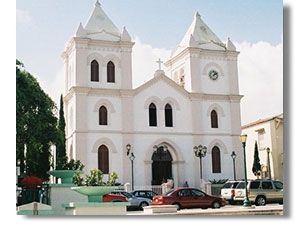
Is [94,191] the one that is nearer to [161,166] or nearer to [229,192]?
[229,192]

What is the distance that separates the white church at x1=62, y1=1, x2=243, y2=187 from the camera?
62.1ft

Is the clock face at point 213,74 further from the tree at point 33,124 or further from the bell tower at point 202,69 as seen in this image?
the tree at point 33,124

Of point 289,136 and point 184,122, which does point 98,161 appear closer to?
point 184,122

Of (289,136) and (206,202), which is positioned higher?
(289,136)

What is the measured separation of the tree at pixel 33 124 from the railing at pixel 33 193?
698mm

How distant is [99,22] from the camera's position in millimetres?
16828

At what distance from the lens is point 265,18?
1262 cm

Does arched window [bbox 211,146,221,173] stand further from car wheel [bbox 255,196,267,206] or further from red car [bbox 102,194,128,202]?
red car [bbox 102,194,128,202]

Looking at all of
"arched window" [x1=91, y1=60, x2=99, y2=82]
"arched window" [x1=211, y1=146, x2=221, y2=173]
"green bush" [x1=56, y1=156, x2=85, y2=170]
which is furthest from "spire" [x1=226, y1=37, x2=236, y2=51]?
"arched window" [x1=91, y1=60, x2=99, y2=82]

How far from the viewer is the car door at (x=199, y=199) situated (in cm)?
1512

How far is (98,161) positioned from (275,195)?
6348 mm

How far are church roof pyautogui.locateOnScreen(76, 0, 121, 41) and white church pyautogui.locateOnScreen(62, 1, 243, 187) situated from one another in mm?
62

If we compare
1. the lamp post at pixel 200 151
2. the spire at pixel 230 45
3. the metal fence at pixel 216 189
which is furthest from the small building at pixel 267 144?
the lamp post at pixel 200 151
